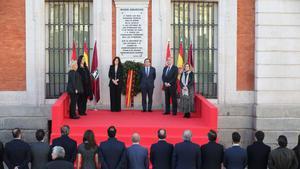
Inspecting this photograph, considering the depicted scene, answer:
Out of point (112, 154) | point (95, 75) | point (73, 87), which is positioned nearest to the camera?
point (112, 154)

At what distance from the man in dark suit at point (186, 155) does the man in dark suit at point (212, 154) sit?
22cm

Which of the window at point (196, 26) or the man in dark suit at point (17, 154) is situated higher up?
the window at point (196, 26)

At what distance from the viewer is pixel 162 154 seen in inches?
514

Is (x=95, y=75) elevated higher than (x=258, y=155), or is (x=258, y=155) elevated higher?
(x=95, y=75)

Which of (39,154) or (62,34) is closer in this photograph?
(39,154)

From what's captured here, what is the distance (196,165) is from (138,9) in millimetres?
8575

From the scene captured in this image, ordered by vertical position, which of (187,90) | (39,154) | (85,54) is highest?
(85,54)

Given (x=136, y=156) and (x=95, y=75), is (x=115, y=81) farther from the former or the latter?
(x=136, y=156)

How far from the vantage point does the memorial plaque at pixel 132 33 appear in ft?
66.7

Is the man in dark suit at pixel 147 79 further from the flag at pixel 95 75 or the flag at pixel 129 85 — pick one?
the flag at pixel 95 75

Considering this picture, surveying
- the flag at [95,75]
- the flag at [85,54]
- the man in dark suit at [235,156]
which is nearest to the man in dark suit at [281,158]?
the man in dark suit at [235,156]

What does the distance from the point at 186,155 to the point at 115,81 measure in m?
7.15

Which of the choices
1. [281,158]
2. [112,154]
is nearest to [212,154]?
[281,158]

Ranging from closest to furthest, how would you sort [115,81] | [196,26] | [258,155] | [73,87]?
1. [258,155]
2. [73,87]
3. [115,81]
4. [196,26]
